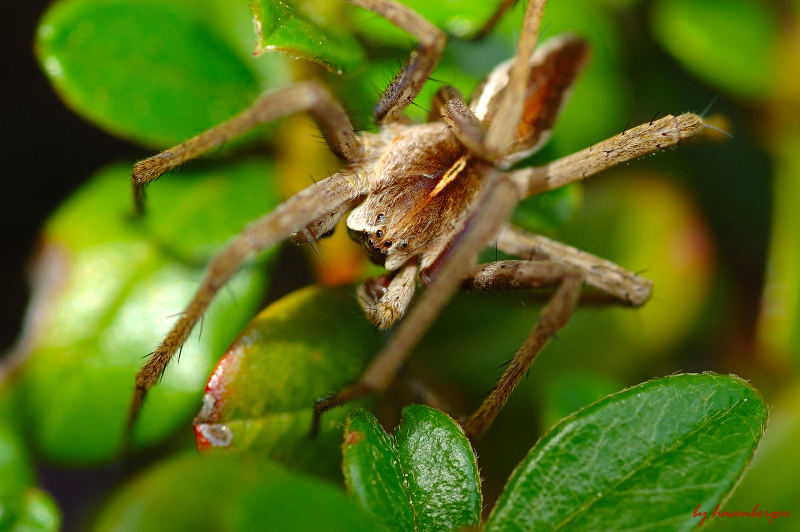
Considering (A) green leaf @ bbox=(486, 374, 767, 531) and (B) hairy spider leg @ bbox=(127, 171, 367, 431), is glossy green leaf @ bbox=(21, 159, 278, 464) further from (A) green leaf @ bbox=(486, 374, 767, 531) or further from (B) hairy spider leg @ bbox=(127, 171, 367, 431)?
(A) green leaf @ bbox=(486, 374, 767, 531)

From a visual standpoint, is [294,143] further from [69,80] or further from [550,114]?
[550,114]

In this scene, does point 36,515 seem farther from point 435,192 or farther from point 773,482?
point 773,482

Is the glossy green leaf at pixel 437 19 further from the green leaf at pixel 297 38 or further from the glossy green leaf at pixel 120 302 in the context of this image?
the glossy green leaf at pixel 120 302

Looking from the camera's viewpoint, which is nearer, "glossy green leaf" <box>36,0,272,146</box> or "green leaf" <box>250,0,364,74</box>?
"green leaf" <box>250,0,364,74</box>

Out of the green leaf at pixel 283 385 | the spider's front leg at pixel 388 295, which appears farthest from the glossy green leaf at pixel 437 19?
the green leaf at pixel 283 385

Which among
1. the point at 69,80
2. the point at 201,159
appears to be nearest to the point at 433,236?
the point at 201,159

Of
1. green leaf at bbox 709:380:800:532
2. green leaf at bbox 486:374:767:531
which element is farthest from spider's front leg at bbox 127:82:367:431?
green leaf at bbox 709:380:800:532

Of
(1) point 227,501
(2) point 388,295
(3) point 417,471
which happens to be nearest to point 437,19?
(2) point 388,295
